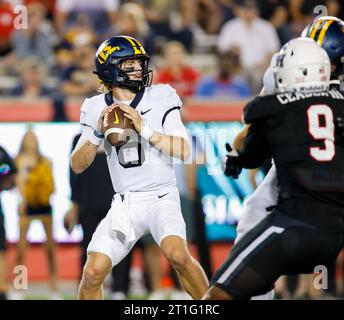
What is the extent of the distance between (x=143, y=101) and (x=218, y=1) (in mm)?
6511

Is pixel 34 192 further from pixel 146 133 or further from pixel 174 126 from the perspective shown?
pixel 146 133

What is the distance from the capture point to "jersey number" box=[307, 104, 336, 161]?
557 cm

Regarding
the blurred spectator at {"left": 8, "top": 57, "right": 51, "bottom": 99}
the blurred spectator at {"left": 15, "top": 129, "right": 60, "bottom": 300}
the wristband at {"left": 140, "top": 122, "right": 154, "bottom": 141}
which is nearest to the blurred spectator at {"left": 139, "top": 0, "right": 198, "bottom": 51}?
the blurred spectator at {"left": 8, "top": 57, "right": 51, "bottom": 99}

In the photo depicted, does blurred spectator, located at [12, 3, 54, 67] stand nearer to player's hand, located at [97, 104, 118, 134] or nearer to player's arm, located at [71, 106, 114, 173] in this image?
player's arm, located at [71, 106, 114, 173]

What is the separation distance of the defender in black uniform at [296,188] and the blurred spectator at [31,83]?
6.00m

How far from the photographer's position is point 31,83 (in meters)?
11.4

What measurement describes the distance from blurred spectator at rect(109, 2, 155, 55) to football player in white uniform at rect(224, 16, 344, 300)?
527 cm

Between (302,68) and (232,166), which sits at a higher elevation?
(302,68)

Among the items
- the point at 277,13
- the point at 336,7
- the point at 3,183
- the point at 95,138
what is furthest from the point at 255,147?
the point at 277,13

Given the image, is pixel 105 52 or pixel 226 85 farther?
pixel 226 85

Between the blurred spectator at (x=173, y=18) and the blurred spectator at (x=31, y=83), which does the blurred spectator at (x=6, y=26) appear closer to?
the blurred spectator at (x=31, y=83)

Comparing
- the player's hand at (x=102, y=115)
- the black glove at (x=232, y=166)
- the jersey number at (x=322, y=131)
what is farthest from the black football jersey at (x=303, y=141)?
the player's hand at (x=102, y=115)

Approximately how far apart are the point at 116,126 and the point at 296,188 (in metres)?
1.38
